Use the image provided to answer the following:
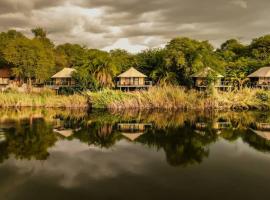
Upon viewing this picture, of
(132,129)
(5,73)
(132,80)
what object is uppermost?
(5,73)

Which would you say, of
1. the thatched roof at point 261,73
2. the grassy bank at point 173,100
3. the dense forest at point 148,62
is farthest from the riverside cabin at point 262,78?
the grassy bank at point 173,100

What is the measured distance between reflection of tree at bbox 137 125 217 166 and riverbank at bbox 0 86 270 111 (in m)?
11.1

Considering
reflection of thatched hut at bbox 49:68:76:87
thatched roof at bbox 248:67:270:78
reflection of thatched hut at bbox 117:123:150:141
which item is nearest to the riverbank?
thatched roof at bbox 248:67:270:78

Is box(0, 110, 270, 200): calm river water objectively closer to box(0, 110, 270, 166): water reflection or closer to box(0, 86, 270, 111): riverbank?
box(0, 110, 270, 166): water reflection

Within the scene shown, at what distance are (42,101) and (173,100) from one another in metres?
14.5

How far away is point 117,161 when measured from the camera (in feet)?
41.3

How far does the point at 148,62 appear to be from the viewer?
149 ft

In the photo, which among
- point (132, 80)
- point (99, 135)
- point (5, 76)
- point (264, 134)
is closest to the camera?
point (264, 134)

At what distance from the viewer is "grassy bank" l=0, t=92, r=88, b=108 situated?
108 feet

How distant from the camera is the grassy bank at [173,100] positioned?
3095 cm

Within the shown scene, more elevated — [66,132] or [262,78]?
[262,78]

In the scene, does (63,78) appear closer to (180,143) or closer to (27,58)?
(27,58)

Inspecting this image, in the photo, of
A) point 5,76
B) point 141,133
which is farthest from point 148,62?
point 141,133

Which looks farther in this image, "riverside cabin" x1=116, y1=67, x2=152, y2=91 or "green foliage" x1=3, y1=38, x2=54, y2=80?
"green foliage" x1=3, y1=38, x2=54, y2=80
